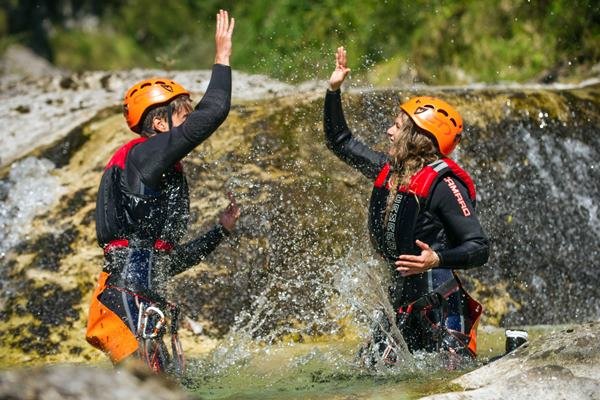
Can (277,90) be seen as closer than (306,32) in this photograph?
Yes

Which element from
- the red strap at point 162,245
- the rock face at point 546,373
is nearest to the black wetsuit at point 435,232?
the rock face at point 546,373

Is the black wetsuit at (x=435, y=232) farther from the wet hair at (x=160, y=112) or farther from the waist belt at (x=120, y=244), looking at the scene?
the waist belt at (x=120, y=244)

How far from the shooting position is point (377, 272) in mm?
5867

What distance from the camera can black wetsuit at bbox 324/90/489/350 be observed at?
5.13 metres

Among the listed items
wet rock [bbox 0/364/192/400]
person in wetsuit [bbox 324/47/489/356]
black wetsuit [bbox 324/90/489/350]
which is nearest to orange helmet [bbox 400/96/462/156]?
person in wetsuit [bbox 324/47/489/356]

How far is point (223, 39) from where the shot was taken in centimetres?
547

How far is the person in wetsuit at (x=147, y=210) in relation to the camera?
5.17 metres

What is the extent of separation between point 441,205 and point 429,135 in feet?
1.37

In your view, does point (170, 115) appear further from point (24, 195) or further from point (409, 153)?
point (24, 195)

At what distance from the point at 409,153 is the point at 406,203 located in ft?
0.94

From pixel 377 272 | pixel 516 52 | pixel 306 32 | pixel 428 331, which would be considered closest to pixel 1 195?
pixel 377 272

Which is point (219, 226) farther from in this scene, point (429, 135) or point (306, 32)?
point (306, 32)

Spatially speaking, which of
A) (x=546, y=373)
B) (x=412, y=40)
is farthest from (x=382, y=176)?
(x=412, y=40)

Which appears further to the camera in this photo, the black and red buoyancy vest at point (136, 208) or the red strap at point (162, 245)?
the red strap at point (162, 245)
